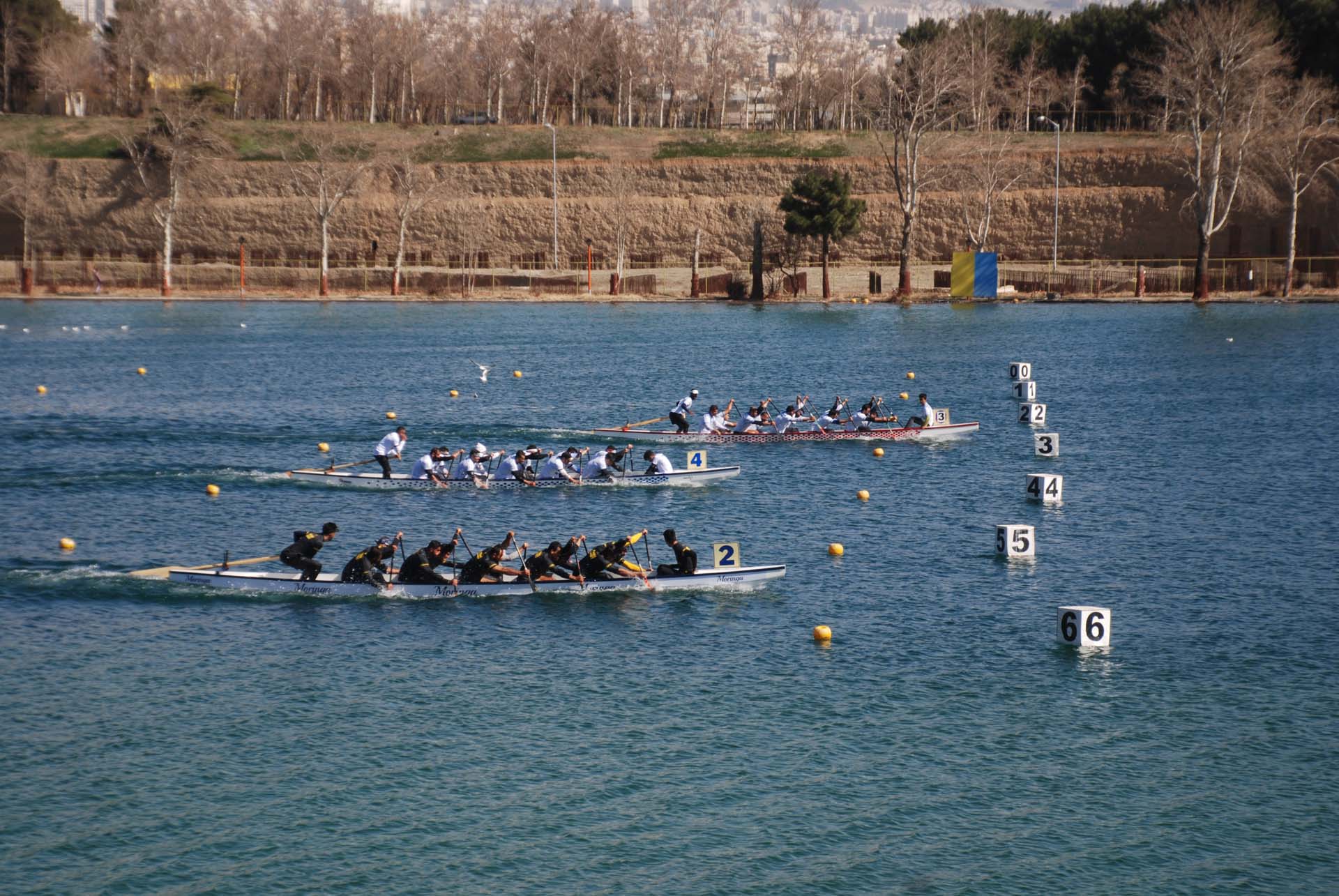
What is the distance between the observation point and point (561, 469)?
1688 inches

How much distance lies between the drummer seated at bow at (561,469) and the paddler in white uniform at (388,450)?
4661mm

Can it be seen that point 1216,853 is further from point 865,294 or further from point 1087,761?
point 865,294

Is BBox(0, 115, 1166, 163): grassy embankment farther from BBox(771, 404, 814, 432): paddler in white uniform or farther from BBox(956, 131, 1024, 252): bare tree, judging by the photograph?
Answer: BBox(771, 404, 814, 432): paddler in white uniform

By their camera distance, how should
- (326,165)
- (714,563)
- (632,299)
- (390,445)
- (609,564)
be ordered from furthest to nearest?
(326,165) → (632,299) → (390,445) → (714,563) → (609,564)

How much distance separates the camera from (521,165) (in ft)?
447

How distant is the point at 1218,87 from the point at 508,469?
74.9 m

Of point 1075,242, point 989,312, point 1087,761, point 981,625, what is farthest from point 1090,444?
point 1075,242

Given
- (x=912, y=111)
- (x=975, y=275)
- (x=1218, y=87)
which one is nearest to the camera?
(x=1218, y=87)

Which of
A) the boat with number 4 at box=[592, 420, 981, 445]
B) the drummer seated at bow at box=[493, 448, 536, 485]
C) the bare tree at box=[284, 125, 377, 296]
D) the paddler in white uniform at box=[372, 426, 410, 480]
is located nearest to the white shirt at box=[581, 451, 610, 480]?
the drummer seated at bow at box=[493, 448, 536, 485]

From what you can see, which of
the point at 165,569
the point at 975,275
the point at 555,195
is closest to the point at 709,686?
the point at 165,569

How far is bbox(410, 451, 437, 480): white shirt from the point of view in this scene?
42.7 metres

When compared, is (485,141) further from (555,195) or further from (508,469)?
(508,469)

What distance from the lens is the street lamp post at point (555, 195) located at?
11775cm

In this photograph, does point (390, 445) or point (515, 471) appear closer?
point (515, 471)
